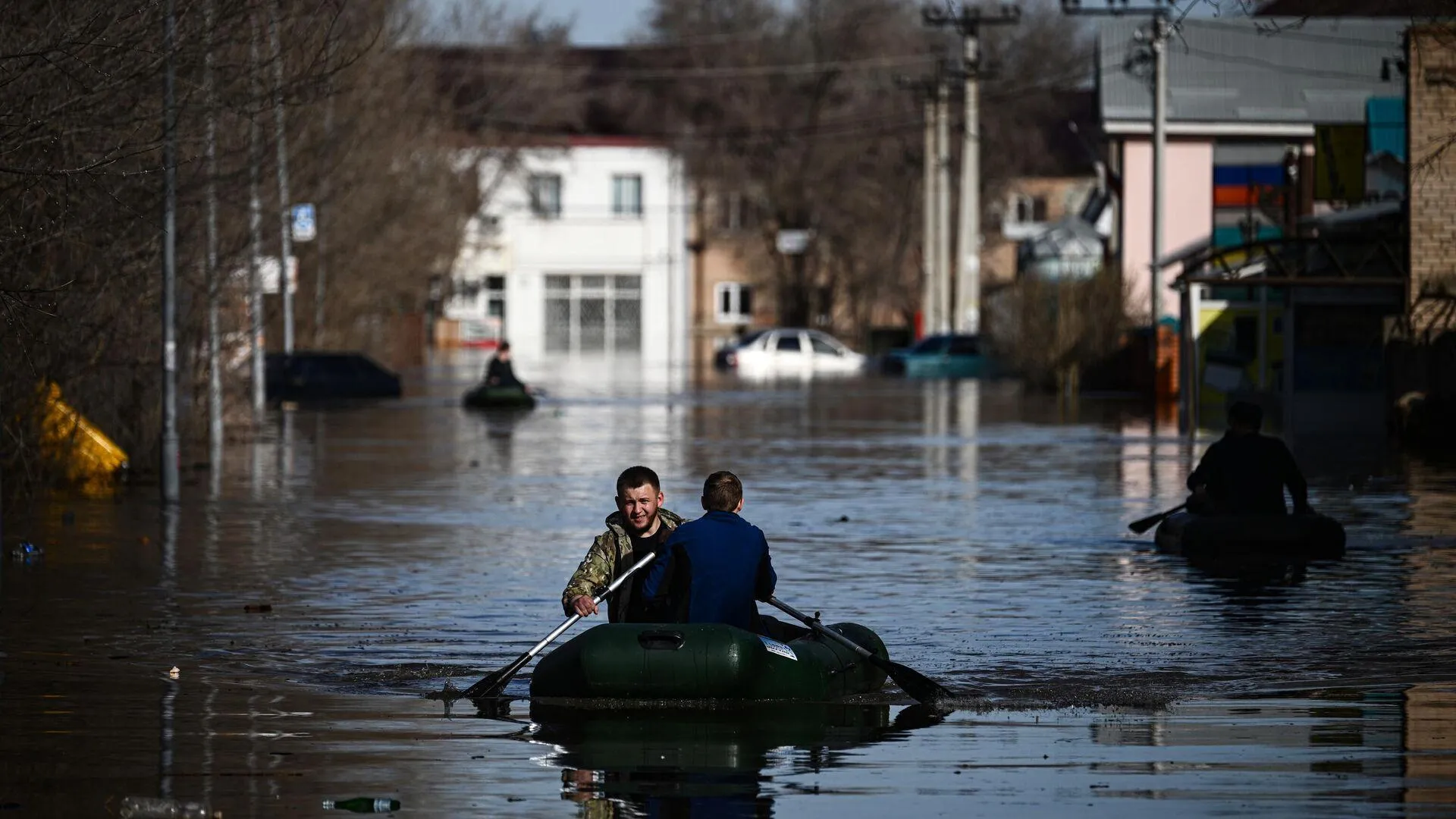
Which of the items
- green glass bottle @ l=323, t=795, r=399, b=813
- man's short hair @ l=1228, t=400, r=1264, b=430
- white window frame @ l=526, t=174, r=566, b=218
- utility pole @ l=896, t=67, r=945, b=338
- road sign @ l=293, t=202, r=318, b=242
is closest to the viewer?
green glass bottle @ l=323, t=795, r=399, b=813

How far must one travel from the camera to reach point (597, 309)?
4168 inches

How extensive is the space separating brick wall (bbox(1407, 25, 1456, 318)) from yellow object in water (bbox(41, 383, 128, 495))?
18.1m

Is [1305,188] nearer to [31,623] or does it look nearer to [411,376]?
[411,376]

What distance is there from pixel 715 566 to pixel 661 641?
539 mm

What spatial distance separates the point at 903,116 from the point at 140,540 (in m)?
78.6

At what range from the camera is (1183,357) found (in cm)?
3878

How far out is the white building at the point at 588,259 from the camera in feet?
340

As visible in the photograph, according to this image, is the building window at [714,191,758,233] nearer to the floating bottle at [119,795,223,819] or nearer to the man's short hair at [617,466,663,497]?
the man's short hair at [617,466,663,497]

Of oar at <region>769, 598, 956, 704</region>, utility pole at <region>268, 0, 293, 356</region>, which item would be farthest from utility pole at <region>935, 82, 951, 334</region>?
oar at <region>769, 598, 956, 704</region>

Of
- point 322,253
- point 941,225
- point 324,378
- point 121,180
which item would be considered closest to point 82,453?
point 121,180

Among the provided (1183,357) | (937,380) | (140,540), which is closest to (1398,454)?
(1183,357)

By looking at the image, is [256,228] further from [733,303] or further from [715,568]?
[733,303]

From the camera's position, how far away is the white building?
10350cm

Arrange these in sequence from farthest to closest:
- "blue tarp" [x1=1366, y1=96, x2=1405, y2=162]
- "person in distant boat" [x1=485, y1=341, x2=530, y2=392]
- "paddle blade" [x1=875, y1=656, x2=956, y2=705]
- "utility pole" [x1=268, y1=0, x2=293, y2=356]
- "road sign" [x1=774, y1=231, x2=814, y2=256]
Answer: "road sign" [x1=774, y1=231, x2=814, y2=256] < "person in distant boat" [x1=485, y1=341, x2=530, y2=392] < "blue tarp" [x1=1366, y1=96, x2=1405, y2=162] < "utility pole" [x1=268, y1=0, x2=293, y2=356] < "paddle blade" [x1=875, y1=656, x2=956, y2=705]
